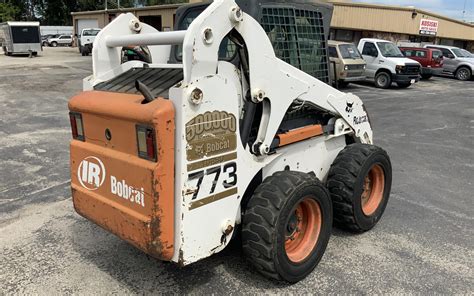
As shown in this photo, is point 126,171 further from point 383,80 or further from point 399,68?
point 383,80

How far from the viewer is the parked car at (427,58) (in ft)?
75.6

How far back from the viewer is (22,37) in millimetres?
32031

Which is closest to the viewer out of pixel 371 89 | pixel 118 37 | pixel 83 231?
pixel 118 37

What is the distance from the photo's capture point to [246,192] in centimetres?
344

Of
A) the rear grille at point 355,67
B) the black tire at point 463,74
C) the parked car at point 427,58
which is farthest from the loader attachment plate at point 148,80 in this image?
the black tire at point 463,74

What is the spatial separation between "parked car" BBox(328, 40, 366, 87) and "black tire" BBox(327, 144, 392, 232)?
1301cm

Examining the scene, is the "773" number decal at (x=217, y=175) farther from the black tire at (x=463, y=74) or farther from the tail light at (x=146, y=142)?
the black tire at (x=463, y=74)

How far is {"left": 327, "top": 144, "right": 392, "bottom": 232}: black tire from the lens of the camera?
397cm

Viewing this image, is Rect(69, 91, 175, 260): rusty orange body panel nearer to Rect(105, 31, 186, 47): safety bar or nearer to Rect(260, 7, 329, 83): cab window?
Rect(105, 31, 186, 47): safety bar

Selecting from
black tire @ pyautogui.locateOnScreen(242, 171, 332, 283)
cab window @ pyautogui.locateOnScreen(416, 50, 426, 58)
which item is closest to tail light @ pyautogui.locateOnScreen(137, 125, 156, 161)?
black tire @ pyautogui.locateOnScreen(242, 171, 332, 283)

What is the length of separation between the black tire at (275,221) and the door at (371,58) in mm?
16961

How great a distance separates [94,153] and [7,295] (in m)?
1.30

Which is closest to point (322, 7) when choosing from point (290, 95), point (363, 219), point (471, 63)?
point (290, 95)

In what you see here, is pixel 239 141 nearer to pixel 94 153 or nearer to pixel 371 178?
pixel 94 153
